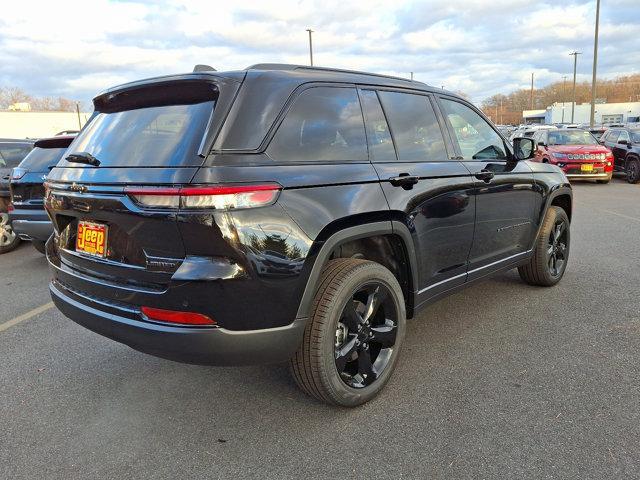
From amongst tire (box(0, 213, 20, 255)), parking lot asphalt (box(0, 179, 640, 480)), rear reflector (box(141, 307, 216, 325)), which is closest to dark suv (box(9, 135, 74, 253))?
tire (box(0, 213, 20, 255))

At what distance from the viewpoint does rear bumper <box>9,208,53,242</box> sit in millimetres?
5809

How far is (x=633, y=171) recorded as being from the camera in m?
15.1

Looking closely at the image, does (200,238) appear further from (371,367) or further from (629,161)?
(629,161)

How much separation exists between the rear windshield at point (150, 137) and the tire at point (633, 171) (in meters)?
16.1

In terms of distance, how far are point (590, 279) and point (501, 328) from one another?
1.85 m

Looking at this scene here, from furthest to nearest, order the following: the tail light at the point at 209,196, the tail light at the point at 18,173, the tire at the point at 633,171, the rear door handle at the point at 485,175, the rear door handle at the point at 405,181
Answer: the tire at the point at 633,171, the tail light at the point at 18,173, the rear door handle at the point at 485,175, the rear door handle at the point at 405,181, the tail light at the point at 209,196

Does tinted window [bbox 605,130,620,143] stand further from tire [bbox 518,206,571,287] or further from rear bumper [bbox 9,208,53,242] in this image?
rear bumper [bbox 9,208,53,242]

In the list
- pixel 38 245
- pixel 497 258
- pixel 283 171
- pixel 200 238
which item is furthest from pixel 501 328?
pixel 38 245

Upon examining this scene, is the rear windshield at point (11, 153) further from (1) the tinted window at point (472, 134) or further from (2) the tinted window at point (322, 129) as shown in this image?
(1) the tinted window at point (472, 134)

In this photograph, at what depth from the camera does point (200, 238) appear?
2207 mm

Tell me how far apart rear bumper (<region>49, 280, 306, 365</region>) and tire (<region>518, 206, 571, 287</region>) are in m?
3.06

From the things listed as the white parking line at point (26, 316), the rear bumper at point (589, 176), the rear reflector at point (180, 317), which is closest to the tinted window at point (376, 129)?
the rear reflector at point (180, 317)

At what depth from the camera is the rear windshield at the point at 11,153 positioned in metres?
7.38

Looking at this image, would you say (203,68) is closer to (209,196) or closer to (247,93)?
(247,93)
